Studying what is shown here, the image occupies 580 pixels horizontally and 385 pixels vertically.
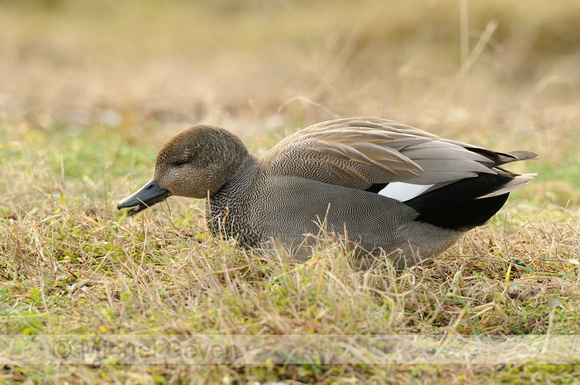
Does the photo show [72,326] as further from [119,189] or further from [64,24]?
[64,24]

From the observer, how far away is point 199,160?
3154 mm

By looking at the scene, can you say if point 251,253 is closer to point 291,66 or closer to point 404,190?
point 404,190

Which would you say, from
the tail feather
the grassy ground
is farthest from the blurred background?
the tail feather

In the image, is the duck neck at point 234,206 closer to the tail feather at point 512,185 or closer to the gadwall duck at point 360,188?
the gadwall duck at point 360,188

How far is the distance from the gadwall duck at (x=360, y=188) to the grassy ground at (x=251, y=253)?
5.6 inches

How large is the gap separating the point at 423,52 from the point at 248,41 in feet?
11.1

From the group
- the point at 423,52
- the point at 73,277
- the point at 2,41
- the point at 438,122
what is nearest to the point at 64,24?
the point at 2,41

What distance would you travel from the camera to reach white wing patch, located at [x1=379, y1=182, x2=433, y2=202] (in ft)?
9.30

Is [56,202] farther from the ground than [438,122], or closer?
closer

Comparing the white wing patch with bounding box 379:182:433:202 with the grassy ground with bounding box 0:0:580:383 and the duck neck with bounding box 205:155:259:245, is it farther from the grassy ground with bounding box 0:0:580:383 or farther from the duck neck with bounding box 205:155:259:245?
the duck neck with bounding box 205:155:259:245

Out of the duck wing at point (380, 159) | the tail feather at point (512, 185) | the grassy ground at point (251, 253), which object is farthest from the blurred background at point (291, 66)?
the tail feather at point (512, 185)

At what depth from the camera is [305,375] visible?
2.12m

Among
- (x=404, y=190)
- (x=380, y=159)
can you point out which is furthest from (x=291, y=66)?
(x=404, y=190)

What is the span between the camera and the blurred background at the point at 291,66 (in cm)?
594
